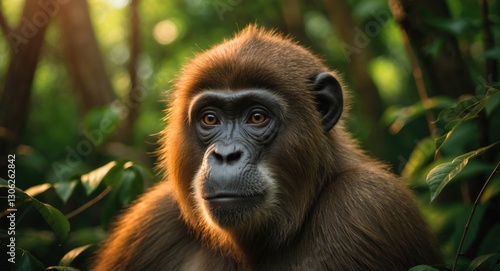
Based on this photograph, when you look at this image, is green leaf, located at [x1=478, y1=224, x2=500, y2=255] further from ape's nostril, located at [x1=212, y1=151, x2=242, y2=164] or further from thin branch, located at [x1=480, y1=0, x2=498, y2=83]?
ape's nostril, located at [x1=212, y1=151, x2=242, y2=164]

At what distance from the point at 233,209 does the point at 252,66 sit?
5.03ft

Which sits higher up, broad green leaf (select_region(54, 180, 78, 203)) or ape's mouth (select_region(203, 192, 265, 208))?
broad green leaf (select_region(54, 180, 78, 203))

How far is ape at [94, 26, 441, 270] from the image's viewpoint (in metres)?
6.16

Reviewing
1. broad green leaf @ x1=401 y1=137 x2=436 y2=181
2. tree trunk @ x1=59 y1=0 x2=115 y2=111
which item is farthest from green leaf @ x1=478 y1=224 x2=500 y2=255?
tree trunk @ x1=59 y1=0 x2=115 y2=111

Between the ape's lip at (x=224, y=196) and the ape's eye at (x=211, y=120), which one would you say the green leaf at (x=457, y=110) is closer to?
the ape's lip at (x=224, y=196)

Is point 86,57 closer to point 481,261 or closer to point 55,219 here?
point 55,219

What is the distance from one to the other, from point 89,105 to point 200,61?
20.8ft

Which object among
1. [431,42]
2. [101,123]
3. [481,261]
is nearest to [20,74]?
[101,123]

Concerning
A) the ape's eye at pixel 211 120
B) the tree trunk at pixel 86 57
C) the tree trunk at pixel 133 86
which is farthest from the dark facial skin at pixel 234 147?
the tree trunk at pixel 86 57

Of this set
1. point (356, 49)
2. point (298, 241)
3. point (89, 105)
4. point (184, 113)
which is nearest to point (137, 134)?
point (89, 105)

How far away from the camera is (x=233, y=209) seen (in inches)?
244

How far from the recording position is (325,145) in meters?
6.80

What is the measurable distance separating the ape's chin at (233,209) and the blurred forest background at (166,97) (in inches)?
55.1

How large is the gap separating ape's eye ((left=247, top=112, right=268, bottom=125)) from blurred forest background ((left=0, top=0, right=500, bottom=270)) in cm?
161
